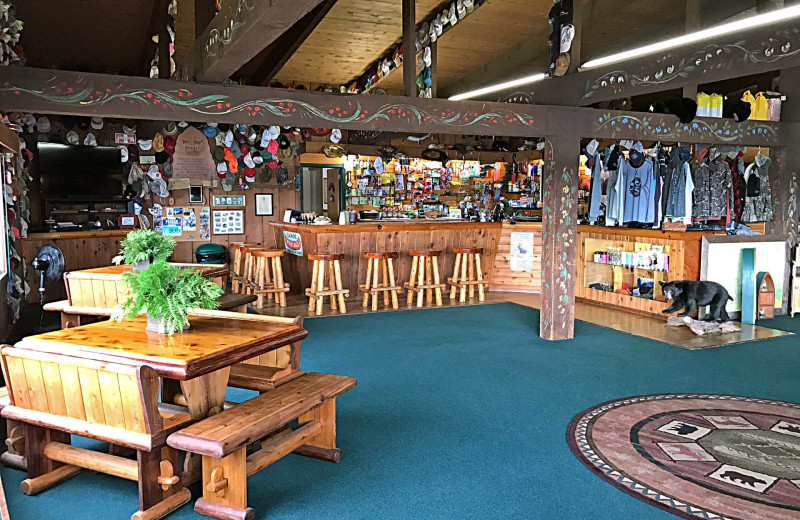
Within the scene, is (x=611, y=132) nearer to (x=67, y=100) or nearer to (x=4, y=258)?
(x=67, y=100)

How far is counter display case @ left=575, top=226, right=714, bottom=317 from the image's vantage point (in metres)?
7.55

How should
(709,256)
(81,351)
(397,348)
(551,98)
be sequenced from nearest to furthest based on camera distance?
(81,351) → (397,348) → (551,98) → (709,256)

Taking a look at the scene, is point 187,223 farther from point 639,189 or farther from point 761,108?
point 761,108

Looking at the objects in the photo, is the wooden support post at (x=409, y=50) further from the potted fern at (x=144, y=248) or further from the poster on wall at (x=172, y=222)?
the poster on wall at (x=172, y=222)

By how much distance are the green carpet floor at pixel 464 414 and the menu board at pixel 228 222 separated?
146 inches

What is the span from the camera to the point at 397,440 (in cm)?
382

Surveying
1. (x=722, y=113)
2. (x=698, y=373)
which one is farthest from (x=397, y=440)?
(x=722, y=113)

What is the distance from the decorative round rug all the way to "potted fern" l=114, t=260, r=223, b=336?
7.79 ft

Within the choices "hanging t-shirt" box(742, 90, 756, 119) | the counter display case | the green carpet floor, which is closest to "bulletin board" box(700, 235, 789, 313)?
the counter display case

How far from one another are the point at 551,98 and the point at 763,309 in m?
3.99

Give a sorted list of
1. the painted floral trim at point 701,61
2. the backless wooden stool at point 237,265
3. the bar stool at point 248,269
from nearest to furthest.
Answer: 1. the painted floral trim at point 701,61
2. the bar stool at point 248,269
3. the backless wooden stool at point 237,265

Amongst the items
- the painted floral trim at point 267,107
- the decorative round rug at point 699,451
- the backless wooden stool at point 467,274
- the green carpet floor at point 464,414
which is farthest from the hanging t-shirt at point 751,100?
the decorative round rug at point 699,451

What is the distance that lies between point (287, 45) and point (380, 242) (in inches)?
117

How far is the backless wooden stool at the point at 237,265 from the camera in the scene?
30.5ft
